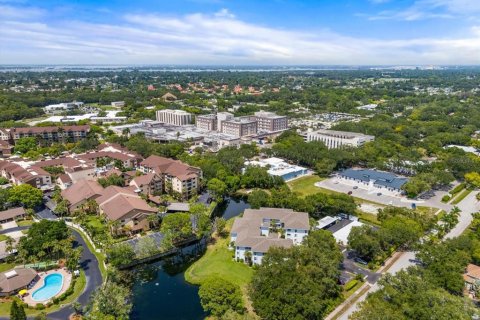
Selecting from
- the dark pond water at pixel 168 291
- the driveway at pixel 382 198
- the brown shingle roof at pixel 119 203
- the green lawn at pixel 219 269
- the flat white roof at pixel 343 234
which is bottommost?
the dark pond water at pixel 168 291

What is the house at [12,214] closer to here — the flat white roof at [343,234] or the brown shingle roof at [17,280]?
the brown shingle roof at [17,280]

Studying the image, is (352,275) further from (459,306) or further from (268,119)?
(268,119)

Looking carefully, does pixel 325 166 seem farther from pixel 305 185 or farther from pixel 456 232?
pixel 456 232

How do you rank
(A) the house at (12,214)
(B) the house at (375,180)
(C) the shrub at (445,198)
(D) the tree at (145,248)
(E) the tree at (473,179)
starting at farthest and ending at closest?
(E) the tree at (473,179) → (B) the house at (375,180) → (C) the shrub at (445,198) → (A) the house at (12,214) → (D) the tree at (145,248)

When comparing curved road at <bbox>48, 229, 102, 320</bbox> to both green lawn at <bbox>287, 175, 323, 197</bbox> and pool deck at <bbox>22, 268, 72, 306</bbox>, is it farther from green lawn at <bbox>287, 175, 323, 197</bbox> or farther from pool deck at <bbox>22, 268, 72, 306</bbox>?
green lawn at <bbox>287, 175, 323, 197</bbox>

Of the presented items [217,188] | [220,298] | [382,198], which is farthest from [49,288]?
[382,198]

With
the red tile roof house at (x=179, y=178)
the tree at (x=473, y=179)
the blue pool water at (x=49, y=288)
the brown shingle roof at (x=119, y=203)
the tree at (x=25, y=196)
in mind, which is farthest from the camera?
the tree at (x=473, y=179)

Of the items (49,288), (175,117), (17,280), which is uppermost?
(175,117)

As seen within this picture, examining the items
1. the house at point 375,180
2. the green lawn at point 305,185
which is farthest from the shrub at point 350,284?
the house at point 375,180
